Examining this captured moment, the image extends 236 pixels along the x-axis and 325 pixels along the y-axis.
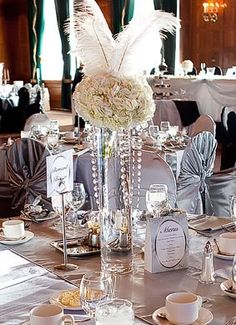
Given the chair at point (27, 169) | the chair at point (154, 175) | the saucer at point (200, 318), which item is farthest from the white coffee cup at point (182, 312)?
the chair at point (27, 169)

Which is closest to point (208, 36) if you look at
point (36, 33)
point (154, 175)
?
point (36, 33)

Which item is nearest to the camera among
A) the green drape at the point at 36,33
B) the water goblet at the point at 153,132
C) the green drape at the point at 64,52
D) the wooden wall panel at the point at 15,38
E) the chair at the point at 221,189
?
the chair at the point at 221,189

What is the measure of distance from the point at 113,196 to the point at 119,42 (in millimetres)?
456

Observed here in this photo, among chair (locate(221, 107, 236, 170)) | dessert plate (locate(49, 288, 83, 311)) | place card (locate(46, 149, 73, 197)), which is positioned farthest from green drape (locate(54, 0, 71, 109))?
dessert plate (locate(49, 288, 83, 311))

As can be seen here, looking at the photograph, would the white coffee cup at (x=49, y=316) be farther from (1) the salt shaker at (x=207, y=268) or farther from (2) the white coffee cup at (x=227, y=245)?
(2) the white coffee cup at (x=227, y=245)

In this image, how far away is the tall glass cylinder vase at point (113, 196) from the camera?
178 centimetres

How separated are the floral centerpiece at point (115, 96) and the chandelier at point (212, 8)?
A: 10.2 meters

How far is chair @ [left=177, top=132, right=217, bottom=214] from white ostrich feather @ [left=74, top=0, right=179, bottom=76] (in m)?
2.27

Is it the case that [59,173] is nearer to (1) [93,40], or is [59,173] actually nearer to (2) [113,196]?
(2) [113,196]

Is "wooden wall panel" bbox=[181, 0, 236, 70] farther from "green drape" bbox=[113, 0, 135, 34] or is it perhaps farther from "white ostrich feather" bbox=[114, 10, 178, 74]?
"white ostrich feather" bbox=[114, 10, 178, 74]

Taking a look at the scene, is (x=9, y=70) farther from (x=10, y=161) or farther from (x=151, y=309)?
(x=151, y=309)

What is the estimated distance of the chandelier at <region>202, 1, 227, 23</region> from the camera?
11.6 metres

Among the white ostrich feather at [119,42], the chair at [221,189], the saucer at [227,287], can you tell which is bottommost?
the chair at [221,189]

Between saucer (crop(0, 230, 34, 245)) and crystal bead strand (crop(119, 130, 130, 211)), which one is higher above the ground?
crystal bead strand (crop(119, 130, 130, 211))
